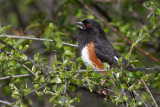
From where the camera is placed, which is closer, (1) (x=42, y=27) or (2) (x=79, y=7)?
(1) (x=42, y=27)

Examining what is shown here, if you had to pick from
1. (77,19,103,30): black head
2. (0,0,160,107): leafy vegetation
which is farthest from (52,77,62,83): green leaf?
(77,19,103,30): black head

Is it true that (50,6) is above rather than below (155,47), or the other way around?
above

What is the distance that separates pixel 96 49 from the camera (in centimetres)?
324

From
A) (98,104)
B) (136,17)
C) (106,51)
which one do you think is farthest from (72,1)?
(98,104)

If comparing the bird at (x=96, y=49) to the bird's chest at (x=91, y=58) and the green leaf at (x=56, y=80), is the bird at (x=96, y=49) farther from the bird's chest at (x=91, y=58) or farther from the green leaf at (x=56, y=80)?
the green leaf at (x=56, y=80)

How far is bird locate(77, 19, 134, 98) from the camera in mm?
3178

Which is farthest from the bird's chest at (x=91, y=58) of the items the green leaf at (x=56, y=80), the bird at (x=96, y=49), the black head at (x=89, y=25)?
the green leaf at (x=56, y=80)

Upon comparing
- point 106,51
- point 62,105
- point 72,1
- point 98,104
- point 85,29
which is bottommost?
point 62,105

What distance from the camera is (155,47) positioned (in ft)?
15.2

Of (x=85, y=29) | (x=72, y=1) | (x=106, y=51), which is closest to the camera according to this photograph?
(x=106, y=51)

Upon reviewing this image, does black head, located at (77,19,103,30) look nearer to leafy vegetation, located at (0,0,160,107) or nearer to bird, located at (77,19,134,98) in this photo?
bird, located at (77,19,134,98)

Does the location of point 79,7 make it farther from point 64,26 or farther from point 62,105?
point 62,105

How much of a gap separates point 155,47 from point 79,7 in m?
1.43

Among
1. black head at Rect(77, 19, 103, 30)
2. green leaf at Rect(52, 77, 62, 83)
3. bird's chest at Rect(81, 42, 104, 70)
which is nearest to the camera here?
green leaf at Rect(52, 77, 62, 83)
